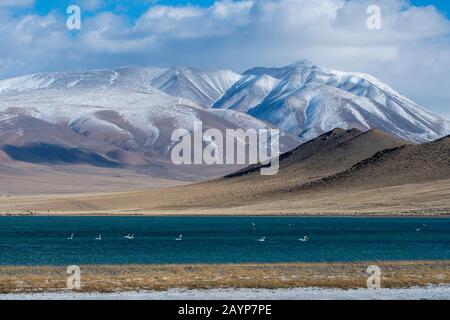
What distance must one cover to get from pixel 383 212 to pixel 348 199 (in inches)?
767

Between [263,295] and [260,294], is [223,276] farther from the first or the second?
[263,295]

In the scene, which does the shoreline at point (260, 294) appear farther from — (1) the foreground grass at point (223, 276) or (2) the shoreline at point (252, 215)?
(2) the shoreline at point (252, 215)

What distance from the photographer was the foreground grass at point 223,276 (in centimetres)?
3550

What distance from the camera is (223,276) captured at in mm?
39250

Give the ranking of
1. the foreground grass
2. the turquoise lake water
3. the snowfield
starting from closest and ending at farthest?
the snowfield, the foreground grass, the turquoise lake water

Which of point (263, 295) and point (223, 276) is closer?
point (263, 295)

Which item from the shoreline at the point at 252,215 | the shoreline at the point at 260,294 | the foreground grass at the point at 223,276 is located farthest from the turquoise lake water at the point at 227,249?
the shoreline at the point at 252,215

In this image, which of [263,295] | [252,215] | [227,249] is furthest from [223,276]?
[252,215]

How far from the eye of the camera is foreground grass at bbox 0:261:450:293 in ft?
116

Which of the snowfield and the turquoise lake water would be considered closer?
the snowfield

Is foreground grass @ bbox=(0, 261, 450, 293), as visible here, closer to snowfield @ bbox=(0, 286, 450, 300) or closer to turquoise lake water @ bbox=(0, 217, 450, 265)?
snowfield @ bbox=(0, 286, 450, 300)

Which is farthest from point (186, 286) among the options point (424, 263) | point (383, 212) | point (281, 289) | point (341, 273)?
point (383, 212)

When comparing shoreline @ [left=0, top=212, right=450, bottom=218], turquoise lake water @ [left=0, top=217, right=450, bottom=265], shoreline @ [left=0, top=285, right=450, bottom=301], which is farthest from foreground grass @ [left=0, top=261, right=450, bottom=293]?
shoreline @ [left=0, top=212, right=450, bottom=218]

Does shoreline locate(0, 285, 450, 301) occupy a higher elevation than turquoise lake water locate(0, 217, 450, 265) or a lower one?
lower
